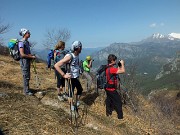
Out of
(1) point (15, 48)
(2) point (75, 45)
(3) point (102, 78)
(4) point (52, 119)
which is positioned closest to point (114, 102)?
(3) point (102, 78)

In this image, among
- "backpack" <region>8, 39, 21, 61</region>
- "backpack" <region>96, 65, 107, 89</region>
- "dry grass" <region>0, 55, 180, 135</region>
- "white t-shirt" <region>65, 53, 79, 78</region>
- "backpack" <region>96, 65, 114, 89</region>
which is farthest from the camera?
"backpack" <region>96, 65, 107, 89</region>

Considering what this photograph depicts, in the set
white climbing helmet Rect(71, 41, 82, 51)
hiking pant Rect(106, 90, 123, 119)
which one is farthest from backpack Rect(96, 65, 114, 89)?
white climbing helmet Rect(71, 41, 82, 51)

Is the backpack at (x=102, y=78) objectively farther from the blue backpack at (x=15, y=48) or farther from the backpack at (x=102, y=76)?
the blue backpack at (x=15, y=48)

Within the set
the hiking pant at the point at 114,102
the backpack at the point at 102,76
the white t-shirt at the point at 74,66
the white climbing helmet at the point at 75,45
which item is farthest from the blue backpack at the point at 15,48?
the hiking pant at the point at 114,102

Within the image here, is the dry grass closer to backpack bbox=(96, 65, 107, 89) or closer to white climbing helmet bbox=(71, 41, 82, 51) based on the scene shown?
backpack bbox=(96, 65, 107, 89)

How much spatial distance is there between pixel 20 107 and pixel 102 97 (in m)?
5.07

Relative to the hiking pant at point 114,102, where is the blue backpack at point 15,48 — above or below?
above

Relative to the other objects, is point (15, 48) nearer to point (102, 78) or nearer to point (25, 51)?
point (25, 51)

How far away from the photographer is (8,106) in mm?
7879

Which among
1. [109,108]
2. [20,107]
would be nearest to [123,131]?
Result: [109,108]

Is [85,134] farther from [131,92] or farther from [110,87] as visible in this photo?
[131,92]

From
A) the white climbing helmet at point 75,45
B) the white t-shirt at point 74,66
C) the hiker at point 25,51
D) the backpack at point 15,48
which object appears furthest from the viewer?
the backpack at point 15,48

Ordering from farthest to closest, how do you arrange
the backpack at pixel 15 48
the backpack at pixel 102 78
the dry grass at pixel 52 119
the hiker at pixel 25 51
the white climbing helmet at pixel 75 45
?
1. the backpack at pixel 102 78
2. the backpack at pixel 15 48
3. the hiker at pixel 25 51
4. the white climbing helmet at pixel 75 45
5. the dry grass at pixel 52 119

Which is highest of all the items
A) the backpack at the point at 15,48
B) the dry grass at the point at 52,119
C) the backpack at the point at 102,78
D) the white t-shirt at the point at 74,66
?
the backpack at the point at 15,48
